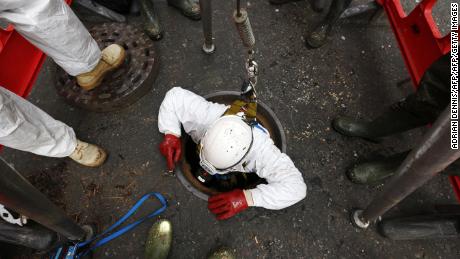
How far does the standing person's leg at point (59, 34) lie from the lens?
1759mm

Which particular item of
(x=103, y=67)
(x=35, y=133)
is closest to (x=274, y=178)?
(x=35, y=133)

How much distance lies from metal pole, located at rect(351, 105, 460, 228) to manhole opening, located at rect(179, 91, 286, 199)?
1.06 metres

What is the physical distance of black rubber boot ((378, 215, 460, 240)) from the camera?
7.33ft

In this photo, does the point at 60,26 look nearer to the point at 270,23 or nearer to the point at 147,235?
the point at 147,235

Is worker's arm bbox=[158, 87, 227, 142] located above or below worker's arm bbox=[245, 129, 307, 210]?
above

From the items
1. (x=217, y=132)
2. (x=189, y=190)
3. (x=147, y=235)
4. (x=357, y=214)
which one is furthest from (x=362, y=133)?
(x=147, y=235)

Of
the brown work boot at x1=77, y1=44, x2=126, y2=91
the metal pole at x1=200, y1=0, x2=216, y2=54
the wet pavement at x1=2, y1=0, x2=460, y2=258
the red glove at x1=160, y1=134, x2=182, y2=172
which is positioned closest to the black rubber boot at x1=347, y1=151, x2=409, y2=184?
the wet pavement at x1=2, y1=0, x2=460, y2=258

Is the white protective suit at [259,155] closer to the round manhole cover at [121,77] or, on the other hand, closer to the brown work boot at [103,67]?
the round manhole cover at [121,77]

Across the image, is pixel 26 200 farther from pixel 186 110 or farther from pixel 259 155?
pixel 259 155

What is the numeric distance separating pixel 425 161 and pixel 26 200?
1.82 meters

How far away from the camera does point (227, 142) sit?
6.37ft

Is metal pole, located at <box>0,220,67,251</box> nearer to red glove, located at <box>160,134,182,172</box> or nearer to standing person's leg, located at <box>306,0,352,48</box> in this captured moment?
red glove, located at <box>160,134,182,172</box>

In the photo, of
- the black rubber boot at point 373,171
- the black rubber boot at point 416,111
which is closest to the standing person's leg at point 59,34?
the black rubber boot at point 416,111

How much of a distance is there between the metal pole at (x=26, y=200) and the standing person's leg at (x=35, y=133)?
1.67 feet
